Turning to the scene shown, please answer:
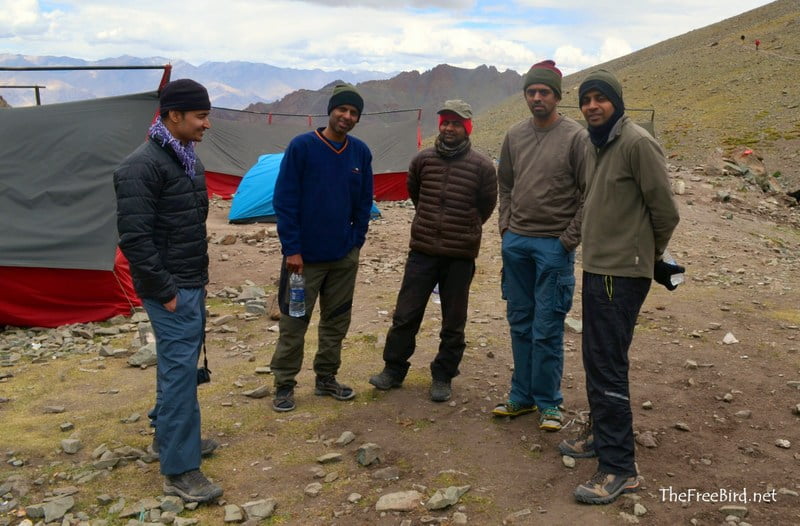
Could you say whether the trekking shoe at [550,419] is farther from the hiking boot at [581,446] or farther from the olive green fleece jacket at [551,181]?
the olive green fleece jacket at [551,181]

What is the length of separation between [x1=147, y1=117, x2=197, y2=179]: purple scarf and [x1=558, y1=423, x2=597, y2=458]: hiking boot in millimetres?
2737

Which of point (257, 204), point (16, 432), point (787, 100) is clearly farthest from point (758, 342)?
point (787, 100)

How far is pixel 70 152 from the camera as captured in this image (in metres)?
8.05

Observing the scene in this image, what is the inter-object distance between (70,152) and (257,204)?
627cm

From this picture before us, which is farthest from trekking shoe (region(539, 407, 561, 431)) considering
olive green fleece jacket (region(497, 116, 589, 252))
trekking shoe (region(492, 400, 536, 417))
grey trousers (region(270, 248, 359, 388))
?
grey trousers (region(270, 248, 359, 388))

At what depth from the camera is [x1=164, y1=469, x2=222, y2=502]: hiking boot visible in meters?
3.85

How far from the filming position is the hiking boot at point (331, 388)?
528 cm

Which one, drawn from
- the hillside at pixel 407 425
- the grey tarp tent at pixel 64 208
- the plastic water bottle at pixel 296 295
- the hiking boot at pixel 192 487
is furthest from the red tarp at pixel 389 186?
the hiking boot at pixel 192 487

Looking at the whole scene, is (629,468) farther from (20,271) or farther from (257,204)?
(257,204)

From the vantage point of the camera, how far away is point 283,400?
16.7 ft

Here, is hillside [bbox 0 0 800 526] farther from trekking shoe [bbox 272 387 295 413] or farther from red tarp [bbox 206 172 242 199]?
red tarp [bbox 206 172 242 199]

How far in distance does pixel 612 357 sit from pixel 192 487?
2.42 meters

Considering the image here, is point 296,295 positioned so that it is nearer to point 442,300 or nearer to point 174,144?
point 442,300

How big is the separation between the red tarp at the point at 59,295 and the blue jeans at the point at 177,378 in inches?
171
